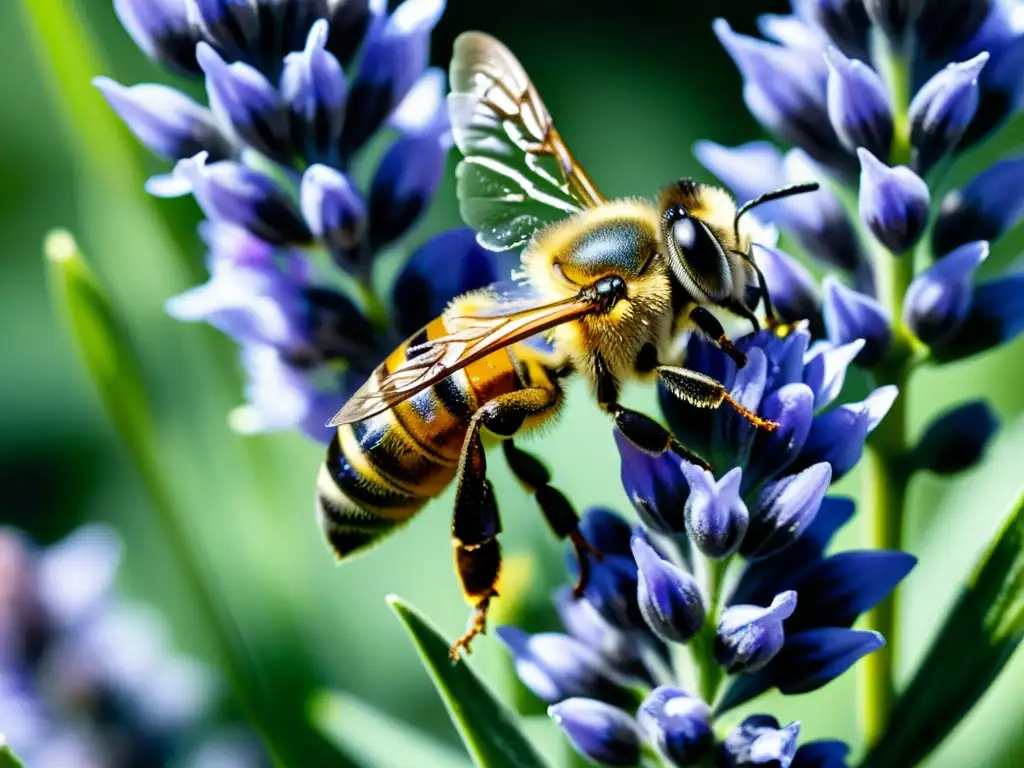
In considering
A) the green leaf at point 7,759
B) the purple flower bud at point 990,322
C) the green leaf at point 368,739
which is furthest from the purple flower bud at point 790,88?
the green leaf at point 7,759

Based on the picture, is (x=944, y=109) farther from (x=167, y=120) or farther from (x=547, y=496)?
(x=167, y=120)

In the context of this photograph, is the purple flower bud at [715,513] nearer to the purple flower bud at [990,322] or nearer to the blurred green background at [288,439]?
the purple flower bud at [990,322]

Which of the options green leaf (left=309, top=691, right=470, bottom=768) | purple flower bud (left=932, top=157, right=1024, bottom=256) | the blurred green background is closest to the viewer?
purple flower bud (left=932, top=157, right=1024, bottom=256)

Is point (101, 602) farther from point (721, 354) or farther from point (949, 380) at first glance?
point (949, 380)

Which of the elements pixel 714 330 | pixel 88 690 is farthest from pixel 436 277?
pixel 88 690

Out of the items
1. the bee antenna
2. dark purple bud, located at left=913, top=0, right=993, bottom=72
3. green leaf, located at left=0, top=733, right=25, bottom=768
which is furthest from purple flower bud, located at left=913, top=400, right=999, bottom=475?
green leaf, located at left=0, top=733, right=25, bottom=768

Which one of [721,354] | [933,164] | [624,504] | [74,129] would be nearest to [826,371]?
[721,354]

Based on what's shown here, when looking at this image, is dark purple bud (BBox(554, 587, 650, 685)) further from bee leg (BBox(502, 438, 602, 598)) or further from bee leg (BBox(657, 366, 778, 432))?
bee leg (BBox(657, 366, 778, 432))
